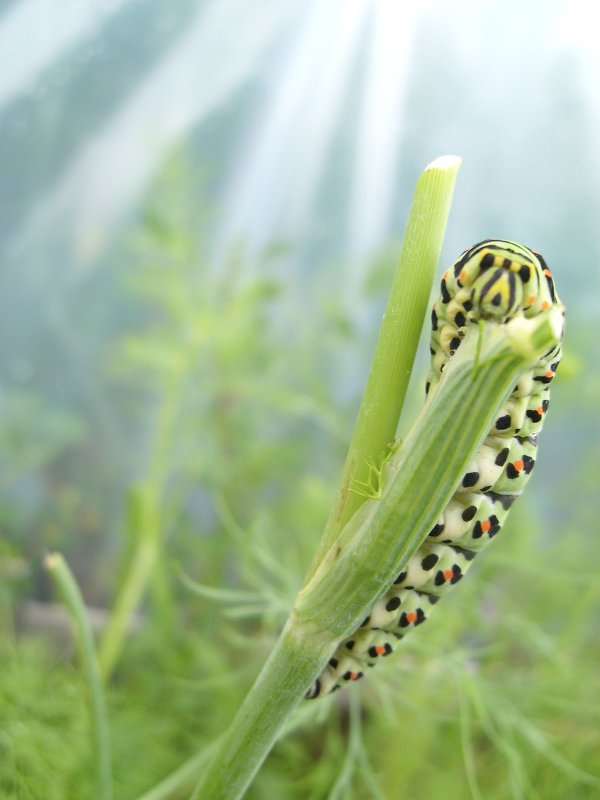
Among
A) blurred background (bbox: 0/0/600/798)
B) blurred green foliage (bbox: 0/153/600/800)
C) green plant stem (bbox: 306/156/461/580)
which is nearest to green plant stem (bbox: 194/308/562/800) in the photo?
green plant stem (bbox: 306/156/461/580)

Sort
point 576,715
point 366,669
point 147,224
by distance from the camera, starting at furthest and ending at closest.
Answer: point 147,224 → point 576,715 → point 366,669

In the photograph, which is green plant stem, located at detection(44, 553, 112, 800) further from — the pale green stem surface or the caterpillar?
the pale green stem surface

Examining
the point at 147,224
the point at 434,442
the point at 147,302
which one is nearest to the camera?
the point at 434,442

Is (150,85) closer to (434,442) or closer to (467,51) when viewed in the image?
(467,51)

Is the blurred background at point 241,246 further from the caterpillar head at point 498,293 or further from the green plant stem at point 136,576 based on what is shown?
the caterpillar head at point 498,293

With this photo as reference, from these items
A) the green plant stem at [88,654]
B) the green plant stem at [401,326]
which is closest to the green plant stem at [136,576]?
the green plant stem at [88,654]

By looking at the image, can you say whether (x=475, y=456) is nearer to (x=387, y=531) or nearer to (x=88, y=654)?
(x=387, y=531)

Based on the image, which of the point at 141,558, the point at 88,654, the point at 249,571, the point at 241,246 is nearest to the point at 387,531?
the point at 88,654

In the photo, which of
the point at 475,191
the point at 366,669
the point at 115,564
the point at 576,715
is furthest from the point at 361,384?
the point at 366,669
